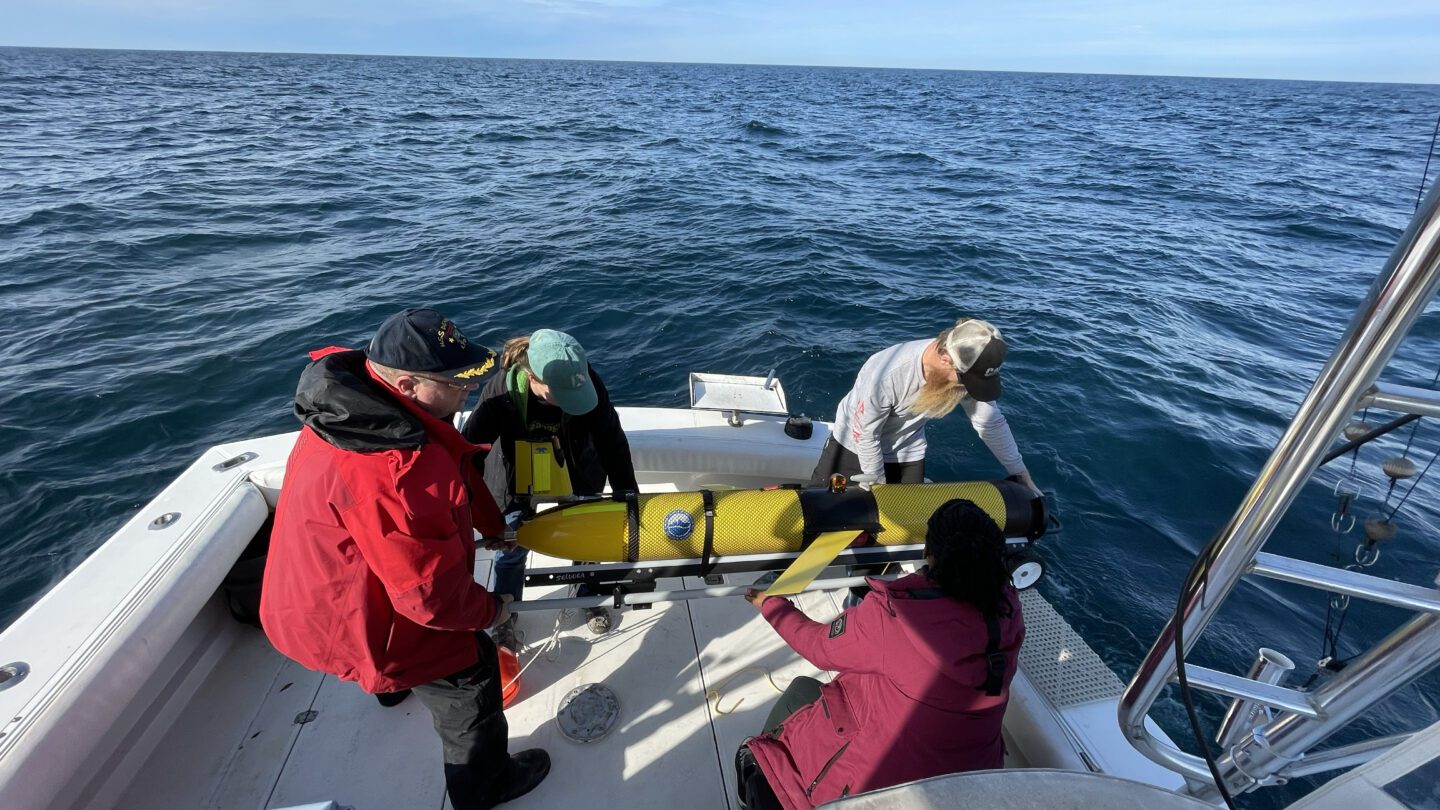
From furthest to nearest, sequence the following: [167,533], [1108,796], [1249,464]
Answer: [1249,464] < [167,533] < [1108,796]

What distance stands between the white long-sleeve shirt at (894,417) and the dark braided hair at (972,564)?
43.5 inches

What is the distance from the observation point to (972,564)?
1.56 meters

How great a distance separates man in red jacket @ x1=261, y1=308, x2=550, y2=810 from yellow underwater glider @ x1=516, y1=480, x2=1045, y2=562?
549mm

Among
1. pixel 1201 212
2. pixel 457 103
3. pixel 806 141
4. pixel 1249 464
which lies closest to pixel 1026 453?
pixel 1249 464

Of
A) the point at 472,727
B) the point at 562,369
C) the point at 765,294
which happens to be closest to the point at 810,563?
the point at 562,369

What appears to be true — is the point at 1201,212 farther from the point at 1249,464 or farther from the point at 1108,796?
the point at 1108,796

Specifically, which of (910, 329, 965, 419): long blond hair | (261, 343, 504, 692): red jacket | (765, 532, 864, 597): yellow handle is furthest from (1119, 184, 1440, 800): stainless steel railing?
(261, 343, 504, 692): red jacket

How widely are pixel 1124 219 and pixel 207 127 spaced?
30126 mm

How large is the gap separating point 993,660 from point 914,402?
4.29ft

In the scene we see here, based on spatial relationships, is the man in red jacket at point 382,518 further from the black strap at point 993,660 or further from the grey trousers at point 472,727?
the black strap at point 993,660

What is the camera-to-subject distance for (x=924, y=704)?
1.58m

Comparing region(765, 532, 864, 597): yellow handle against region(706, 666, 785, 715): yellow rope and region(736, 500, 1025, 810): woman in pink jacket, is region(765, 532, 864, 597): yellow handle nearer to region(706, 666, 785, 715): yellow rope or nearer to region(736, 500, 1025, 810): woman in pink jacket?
region(736, 500, 1025, 810): woman in pink jacket

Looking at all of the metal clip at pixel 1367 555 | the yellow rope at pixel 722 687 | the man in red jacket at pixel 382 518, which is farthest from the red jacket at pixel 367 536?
the metal clip at pixel 1367 555

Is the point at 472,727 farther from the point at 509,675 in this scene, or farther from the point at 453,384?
the point at 453,384
